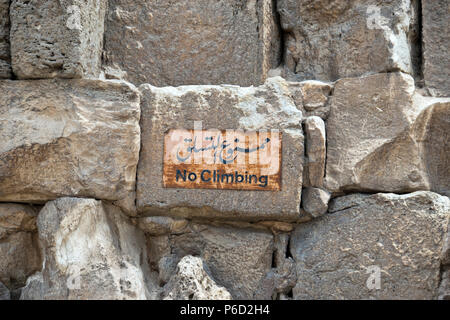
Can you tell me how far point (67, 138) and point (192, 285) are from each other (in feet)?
2.94

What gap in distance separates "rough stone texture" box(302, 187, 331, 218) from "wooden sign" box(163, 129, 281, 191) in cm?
24

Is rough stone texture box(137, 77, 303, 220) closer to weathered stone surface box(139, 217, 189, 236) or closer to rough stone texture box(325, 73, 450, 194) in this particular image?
weathered stone surface box(139, 217, 189, 236)

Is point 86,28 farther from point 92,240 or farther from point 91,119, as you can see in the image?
point 92,240

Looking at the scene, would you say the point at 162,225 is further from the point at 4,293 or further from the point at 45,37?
the point at 45,37

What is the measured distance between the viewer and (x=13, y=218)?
2.25 m

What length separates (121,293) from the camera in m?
2.03

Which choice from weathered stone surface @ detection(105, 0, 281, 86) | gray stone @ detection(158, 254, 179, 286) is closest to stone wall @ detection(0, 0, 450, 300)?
gray stone @ detection(158, 254, 179, 286)

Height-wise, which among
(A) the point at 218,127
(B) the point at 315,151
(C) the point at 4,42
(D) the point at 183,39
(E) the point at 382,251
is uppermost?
(D) the point at 183,39

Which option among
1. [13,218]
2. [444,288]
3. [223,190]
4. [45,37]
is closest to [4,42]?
[45,37]

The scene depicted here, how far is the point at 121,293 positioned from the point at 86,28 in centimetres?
127

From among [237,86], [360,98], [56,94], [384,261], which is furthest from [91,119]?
[384,261]

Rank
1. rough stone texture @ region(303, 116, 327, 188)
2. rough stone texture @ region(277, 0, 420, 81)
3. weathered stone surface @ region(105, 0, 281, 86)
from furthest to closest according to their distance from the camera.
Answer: weathered stone surface @ region(105, 0, 281, 86) → rough stone texture @ region(277, 0, 420, 81) → rough stone texture @ region(303, 116, 327, 188)

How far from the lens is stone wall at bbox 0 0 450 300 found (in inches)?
85.0

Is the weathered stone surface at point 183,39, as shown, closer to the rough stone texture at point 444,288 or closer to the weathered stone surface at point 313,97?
the weathered stone surface at point 313,97
